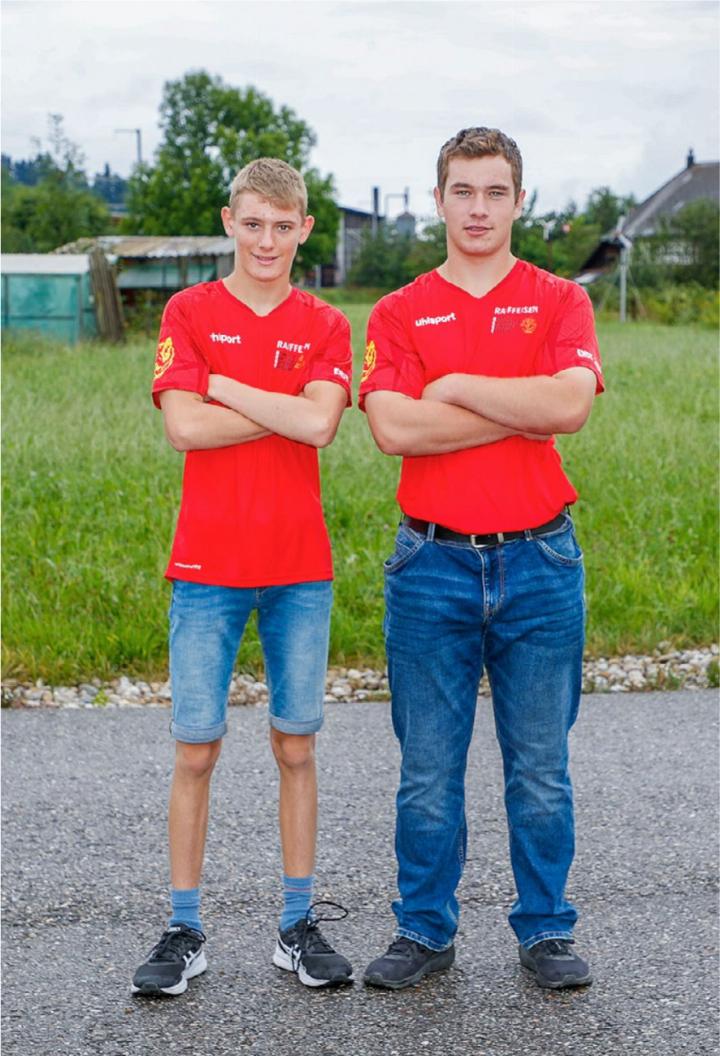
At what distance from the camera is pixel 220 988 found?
3508 mm

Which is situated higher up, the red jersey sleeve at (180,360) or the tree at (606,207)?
the tree at (606,207)

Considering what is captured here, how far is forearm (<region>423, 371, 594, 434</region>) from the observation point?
333cm

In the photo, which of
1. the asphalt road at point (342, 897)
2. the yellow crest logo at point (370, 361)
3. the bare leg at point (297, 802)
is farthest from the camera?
the bare leg at point (297, 802)

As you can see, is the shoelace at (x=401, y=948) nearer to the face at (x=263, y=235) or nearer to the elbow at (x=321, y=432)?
the elbow at (x=321, y=432)

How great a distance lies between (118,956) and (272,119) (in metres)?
65.9

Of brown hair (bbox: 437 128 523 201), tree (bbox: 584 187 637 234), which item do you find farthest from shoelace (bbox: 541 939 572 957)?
tree (bbox: 584 187 637 234)

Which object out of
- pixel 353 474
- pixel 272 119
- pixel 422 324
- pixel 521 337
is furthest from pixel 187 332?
pixel 272 119

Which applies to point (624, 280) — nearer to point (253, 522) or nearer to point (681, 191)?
point (681, 191)

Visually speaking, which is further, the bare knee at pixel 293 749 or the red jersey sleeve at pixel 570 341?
the bare knee at pixel 293 749

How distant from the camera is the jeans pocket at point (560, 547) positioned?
344 cm

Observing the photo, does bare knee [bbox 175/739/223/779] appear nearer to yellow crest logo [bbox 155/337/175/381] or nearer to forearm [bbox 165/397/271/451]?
forearm [bbox 165/397/271/451]

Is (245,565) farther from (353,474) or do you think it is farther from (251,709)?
(353,474)

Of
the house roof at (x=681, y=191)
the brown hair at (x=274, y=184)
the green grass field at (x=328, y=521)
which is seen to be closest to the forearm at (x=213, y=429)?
the brown hair at (x=274, y=184)

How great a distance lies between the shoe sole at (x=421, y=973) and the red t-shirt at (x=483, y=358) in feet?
3.69
